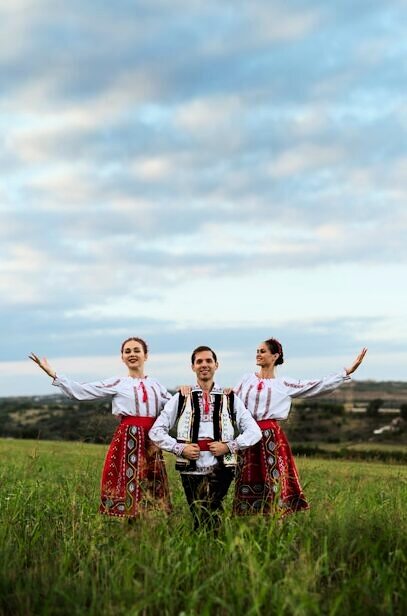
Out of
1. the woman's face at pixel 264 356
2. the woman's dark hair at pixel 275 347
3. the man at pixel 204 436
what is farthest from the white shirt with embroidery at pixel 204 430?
the woman's dark hair at pixel 275 347

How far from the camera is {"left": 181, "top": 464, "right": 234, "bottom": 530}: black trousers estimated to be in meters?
6.36

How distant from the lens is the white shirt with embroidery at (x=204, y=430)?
640cm

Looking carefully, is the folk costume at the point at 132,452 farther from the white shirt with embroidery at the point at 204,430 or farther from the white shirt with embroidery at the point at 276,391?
the white shirt with embroidery at the point at 276,391

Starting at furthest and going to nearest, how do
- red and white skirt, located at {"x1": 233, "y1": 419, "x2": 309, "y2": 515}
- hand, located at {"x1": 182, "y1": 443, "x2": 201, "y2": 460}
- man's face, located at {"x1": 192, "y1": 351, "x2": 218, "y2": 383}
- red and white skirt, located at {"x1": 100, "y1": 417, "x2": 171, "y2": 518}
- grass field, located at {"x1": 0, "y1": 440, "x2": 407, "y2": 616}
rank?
red and white skirt, located at {"x1": 233, "y1": 419, "x2": 309, "y2": 515} → red and white skirt, located at {"x1": 100, "y1": 417, "x2": 171, "y2": 518} → man's face, located at {"x1": 192, "y1": 351, "x2": 218, "y2": 383} → hand, located at {"x1": 182, "y1": 443, "x2": 201, "y2": 460} → grass field, located at {"x1": 0, "y1": 440, "x2": 407, "y2": 616}

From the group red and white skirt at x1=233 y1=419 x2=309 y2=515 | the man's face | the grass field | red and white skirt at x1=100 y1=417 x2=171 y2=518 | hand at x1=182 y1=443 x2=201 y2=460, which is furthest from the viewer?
red and white skirt at x1=233 y1=419 x2=309 y2=515

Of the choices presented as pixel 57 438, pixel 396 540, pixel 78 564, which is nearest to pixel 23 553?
pixel 78 564

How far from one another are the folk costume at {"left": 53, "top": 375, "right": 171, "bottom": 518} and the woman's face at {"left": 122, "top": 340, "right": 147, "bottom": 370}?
0.16 metres

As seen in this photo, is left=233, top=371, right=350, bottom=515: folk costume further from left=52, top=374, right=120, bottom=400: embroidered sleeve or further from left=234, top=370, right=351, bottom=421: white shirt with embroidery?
left=52, top=374, right=120, bottom=400: embroidered sleeve

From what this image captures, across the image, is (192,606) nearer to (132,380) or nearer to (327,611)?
(327,611)

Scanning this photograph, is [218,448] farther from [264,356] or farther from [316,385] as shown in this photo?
[316,385]

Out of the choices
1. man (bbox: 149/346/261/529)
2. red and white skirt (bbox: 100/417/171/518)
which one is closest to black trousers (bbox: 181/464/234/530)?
man (bbox: 149/346/261/529)

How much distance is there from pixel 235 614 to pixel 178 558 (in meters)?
0.98

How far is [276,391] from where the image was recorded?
7.12m

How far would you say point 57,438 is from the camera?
28.9 metres
